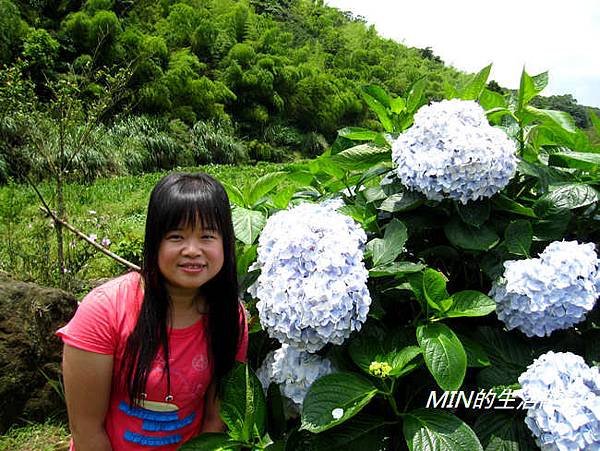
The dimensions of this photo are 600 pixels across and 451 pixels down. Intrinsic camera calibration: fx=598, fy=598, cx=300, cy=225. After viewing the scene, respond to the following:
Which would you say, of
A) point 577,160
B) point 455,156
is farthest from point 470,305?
point 577,160

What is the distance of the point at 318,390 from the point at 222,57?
46.1 ft

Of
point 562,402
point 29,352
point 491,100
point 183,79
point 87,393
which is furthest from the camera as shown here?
point 183,79

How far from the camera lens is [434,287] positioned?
3.64 feet

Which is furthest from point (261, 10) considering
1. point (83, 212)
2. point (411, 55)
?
point (83, 212)

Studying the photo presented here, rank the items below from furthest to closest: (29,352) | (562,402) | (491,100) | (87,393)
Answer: (29,352), (491,100), (87,393), (562,402)

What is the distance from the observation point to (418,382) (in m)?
1.18

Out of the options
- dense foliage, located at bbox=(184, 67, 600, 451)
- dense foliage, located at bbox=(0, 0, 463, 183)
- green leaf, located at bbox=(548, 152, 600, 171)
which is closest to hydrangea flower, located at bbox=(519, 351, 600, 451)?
dense foliage, located at bbox=(184, 67, 600, 451)

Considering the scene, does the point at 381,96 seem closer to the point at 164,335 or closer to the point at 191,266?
the point at 191,266

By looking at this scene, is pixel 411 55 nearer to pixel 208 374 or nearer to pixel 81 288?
pixel 81 288

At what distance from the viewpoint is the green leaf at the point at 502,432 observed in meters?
1.07

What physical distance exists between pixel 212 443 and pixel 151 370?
225 millimetres

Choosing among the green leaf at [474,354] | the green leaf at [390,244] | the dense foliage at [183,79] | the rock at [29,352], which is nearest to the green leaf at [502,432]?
the green leaf at [474,354]

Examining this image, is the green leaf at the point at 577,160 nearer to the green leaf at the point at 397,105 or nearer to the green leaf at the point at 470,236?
the green leaf at the point at 470,236

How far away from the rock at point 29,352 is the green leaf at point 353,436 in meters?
1.81
